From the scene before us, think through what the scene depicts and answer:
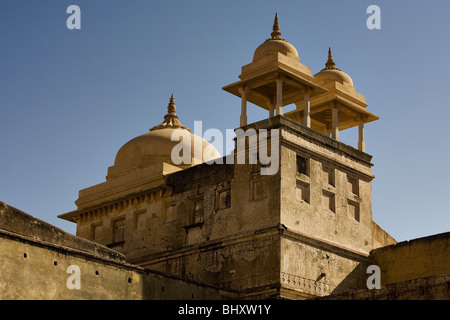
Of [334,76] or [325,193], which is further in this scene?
[334,76]

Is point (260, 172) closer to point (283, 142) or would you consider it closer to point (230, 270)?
point (283, 142)

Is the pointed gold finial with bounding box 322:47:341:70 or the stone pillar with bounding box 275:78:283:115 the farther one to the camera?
the pointed gold finial with bounding box 322:47:341:70

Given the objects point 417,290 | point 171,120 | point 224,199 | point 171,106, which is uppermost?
point 171,106

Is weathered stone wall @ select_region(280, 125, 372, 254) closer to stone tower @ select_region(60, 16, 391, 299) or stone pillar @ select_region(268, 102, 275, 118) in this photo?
stone tower @ select_region(60, 16, 391, 299)

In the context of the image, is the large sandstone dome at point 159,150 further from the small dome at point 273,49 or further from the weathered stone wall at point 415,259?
the weathered stone wall at point 415,259

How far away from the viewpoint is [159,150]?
35594mm

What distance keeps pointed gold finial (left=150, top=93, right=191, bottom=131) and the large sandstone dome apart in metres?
0.31

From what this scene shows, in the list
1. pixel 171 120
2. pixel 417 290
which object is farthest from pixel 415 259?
pixel 171 120

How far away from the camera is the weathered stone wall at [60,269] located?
22.8 meters

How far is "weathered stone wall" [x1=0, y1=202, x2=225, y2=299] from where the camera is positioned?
2280 cm

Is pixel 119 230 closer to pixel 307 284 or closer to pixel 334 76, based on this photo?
pixel 307 284

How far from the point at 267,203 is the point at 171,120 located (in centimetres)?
978

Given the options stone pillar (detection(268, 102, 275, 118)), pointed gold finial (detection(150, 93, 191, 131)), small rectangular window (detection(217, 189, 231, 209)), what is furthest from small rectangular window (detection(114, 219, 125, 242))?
stone pillar (detection(268, 102, 275, 118))

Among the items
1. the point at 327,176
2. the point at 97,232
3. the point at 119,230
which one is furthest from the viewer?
the point at 97,232
